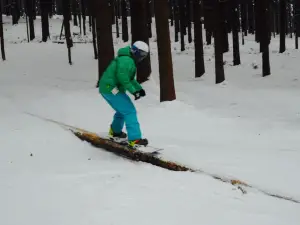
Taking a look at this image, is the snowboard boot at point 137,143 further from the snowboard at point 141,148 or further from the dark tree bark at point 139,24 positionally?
the dark tree bark at point 139,24

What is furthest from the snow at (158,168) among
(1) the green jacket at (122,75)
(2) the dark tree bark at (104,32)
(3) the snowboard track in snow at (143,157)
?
(2) the dark tree bark at (104,32)

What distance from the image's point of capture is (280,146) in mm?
7918

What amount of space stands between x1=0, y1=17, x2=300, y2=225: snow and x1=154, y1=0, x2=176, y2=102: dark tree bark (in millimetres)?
551

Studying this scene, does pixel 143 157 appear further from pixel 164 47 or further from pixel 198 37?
pixel 198 37

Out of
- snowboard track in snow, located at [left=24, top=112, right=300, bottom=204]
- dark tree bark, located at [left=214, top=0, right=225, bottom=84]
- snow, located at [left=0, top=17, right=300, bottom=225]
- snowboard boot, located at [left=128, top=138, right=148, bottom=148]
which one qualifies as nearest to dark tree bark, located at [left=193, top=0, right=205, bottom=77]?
dark tree bark, located at [left=214, top=0, right=225, bottom=84]

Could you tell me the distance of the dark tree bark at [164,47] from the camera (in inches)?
465

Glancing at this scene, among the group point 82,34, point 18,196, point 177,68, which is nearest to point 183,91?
point 177,68

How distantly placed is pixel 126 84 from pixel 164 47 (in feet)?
17.5

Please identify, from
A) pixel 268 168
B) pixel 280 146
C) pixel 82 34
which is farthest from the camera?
pixel 82 34

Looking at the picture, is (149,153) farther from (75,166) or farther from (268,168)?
(268,168)

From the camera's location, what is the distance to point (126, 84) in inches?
268

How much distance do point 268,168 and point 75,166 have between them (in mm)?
3005

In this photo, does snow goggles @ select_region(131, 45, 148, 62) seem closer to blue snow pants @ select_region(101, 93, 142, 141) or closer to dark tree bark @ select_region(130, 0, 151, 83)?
blue snow pants @ select_region(101, 93, 142, 141)

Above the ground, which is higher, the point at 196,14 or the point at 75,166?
the point at 196,14
